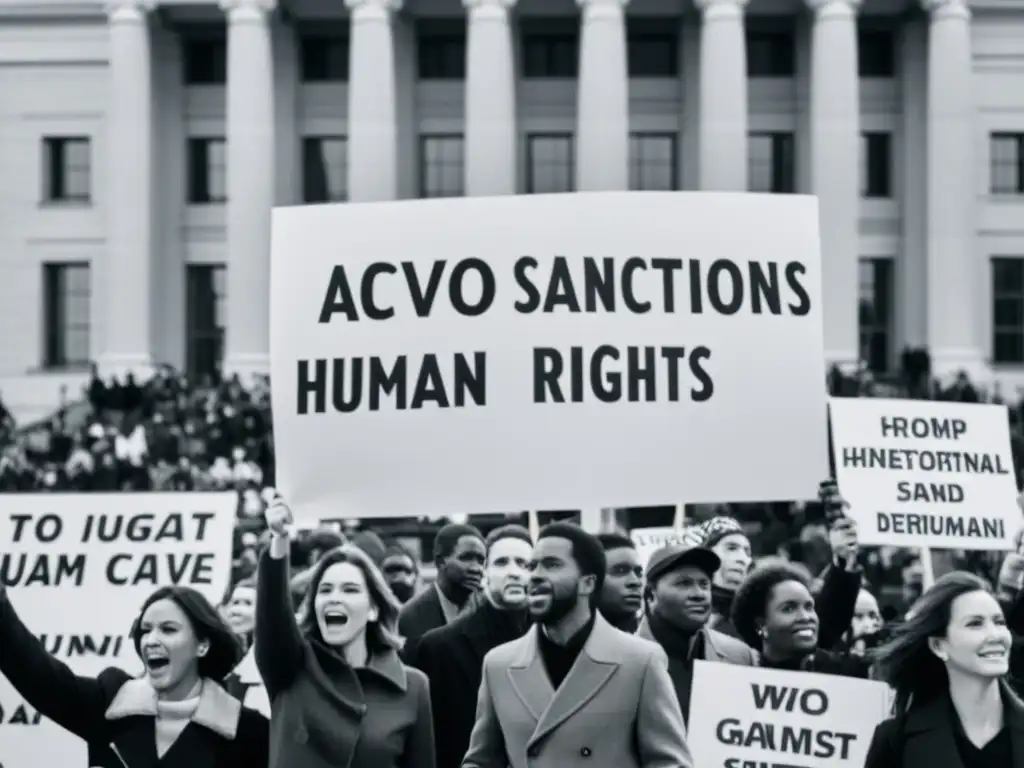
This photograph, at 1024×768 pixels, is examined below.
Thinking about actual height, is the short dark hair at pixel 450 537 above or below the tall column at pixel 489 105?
below

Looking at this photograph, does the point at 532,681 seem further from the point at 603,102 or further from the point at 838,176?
the point at 603,102

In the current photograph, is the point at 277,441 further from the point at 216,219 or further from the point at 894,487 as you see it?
the point at 216,219

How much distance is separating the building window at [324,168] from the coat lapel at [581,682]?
55.4 metres

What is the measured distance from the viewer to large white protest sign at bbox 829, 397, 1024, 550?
1516 cm

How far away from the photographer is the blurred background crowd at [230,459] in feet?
105

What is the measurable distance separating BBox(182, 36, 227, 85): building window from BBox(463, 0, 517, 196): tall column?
819cm

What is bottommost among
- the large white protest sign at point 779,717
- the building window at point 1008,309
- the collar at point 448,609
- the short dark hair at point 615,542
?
the large white protest sign at point 779,717

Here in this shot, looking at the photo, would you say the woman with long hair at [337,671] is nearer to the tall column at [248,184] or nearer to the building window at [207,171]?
the tall column at [248,184]

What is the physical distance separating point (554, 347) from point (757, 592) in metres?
1.74

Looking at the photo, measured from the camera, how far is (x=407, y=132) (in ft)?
208

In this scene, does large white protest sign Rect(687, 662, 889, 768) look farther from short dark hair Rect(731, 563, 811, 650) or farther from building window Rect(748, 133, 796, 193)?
building window Rect(748, 133, 796, 193)

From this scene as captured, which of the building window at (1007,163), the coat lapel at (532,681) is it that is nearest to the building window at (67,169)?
the building window at (1007,163)

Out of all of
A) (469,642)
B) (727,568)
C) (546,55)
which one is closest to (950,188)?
(546,55)

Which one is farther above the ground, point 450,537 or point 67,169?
point 67,169
